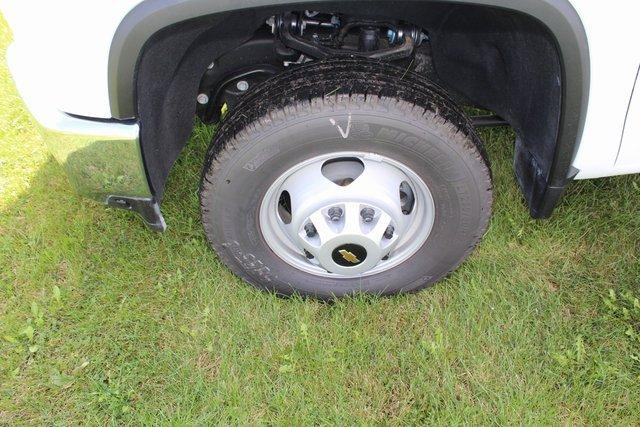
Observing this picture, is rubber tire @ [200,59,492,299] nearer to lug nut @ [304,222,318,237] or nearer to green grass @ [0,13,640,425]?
lug nut @ [304,222,318,237]

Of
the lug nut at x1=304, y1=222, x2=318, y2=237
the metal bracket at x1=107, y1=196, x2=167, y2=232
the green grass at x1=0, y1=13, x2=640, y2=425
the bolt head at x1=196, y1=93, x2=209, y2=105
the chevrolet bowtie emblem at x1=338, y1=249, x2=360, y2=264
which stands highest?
the bolt head at x1=196, y1=93, x2=209, y2=105

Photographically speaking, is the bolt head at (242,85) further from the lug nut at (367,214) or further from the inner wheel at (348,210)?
the lug nut at (367,214)

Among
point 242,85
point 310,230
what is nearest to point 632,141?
point 310,230

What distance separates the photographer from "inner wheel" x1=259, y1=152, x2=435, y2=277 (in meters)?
2.30

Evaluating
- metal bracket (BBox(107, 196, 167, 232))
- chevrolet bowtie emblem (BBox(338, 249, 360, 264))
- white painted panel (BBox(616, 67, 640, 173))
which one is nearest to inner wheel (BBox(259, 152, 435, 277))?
chevrolet bowtie emblem (BBox(338, 249, 360, 264))

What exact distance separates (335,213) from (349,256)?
19 centimetres

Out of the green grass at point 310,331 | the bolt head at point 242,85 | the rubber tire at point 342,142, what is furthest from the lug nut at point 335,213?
the bolt head at point 242,85

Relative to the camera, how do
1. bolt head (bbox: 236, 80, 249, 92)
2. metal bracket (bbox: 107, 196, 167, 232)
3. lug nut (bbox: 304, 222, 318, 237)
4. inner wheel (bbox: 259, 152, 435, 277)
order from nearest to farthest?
metal bracket (bbox: 107, 196, 167, 232) < inner wheel (bbox: 259, 152, 435, 277) < lug nut (bbox: 304, 222, 318, 237) < bolt head (bbox: 236, 80, 249, 92)

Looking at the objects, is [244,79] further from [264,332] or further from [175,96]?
[264,332]

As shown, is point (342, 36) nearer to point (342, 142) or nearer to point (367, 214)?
point (342, 142)

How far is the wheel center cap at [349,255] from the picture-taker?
2.38 meters

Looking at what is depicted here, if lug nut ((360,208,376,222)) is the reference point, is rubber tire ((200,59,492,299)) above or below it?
above

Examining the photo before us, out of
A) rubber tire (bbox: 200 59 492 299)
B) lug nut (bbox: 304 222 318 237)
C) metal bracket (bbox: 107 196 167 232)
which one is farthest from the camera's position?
lug nut (bbox: 304 222 318 237)

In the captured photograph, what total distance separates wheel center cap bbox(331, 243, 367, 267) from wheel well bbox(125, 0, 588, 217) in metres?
0.70
